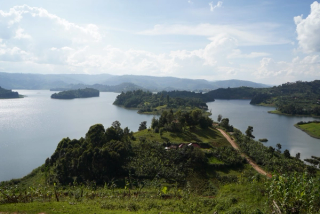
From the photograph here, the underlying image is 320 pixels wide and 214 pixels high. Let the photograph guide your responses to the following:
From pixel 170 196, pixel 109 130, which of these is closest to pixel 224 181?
pixel 170 196

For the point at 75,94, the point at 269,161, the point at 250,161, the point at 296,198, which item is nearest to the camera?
the point at 296,198

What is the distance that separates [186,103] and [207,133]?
68040 millimetres

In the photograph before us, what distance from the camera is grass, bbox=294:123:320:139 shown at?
56403mm

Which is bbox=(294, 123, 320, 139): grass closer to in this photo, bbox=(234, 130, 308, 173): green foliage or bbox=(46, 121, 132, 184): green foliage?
bbox=(234, 130, 308, 173): green foliage

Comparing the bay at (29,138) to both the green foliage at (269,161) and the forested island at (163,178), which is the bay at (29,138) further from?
the green foliage at (269,161)

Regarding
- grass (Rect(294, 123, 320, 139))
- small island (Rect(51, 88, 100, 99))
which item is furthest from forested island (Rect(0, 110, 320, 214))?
small island (Rect(51, 88, 100, 99))

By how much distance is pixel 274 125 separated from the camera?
2640 inches

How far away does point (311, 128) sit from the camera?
61.4m

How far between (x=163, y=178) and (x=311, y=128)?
56.5 meters

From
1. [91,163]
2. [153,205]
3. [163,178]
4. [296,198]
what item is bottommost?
[163,178]

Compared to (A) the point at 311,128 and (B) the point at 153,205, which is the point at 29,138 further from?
(A) the point at 311,128

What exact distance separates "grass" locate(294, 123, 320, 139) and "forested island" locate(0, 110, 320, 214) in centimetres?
2332

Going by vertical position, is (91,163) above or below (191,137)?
below

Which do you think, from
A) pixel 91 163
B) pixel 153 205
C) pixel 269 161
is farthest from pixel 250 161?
pixel 91 163
